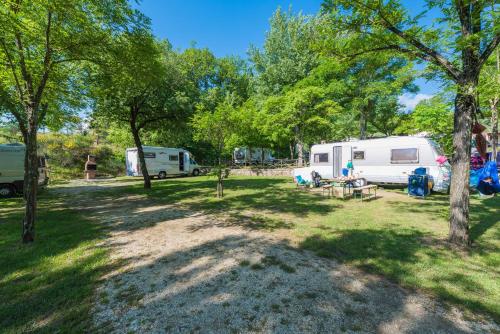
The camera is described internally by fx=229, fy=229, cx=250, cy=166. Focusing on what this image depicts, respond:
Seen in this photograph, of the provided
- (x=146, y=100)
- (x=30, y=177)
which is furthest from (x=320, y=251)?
(x=146, y=100)

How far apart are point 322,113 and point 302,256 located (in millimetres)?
18193

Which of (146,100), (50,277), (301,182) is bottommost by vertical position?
(50,277)

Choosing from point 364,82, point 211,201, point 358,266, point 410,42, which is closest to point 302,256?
point 358,266

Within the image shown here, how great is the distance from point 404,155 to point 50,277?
14.0 m

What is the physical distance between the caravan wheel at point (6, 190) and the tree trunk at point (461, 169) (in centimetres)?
1836

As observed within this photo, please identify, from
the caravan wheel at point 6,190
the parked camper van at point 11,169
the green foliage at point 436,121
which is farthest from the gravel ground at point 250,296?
the green foliage at point 436,121

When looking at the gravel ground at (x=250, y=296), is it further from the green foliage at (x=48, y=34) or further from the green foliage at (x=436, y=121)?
the green foliage at (x=436, y=121)

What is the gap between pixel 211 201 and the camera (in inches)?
396

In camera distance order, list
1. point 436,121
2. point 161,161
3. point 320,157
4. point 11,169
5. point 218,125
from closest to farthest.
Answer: point 218,125 → point 11,169 → point 320,157 → point 436,121 → point 161,161

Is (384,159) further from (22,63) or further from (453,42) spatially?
(22,63)

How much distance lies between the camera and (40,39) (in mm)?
5023

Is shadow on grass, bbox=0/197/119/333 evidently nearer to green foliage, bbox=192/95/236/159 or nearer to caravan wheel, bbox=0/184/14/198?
green foliage, bbox=192/95/236/159

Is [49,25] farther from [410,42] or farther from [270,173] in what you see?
[270,173]

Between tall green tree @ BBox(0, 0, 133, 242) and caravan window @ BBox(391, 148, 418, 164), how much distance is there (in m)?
12.9
